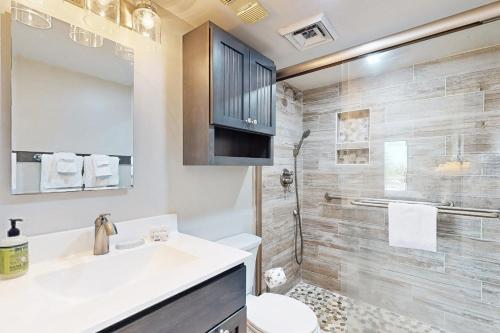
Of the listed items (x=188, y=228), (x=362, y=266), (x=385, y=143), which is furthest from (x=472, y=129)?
(x=188, y=228)

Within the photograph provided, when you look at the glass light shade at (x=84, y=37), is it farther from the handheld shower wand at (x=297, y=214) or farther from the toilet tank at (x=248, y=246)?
the handheld shower wand at (x=297, y=214)

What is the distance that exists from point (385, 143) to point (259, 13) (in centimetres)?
146

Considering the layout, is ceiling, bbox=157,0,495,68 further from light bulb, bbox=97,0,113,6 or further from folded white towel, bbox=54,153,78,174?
folded white towel, bbox=54,153,78,174

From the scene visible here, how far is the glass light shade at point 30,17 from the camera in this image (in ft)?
2.93

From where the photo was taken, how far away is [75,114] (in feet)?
3.36

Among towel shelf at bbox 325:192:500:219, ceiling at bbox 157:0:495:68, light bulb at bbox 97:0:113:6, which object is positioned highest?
ceiling at bbox 157:0:495:68

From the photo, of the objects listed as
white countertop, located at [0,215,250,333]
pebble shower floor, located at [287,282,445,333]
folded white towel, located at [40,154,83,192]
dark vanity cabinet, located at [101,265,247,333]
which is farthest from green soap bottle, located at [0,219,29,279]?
pebble shower floor, located at [287,282,445,333]

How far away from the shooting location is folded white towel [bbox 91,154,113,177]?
3.54 ft

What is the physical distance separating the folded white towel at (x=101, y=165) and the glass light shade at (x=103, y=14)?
1.96 feet

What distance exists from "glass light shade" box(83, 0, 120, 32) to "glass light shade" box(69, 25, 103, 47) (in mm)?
43

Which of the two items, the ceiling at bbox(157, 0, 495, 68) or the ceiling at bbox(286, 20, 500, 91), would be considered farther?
the ceiling at bbox(286, 20, 500, 91)

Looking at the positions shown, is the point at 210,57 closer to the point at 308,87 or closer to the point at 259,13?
the point at 259,13

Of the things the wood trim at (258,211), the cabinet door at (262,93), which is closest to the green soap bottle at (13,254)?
the cabinet door at (262,93)

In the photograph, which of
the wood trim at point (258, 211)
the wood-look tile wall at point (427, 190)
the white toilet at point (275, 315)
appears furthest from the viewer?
the wood trim at point (258, 211)
